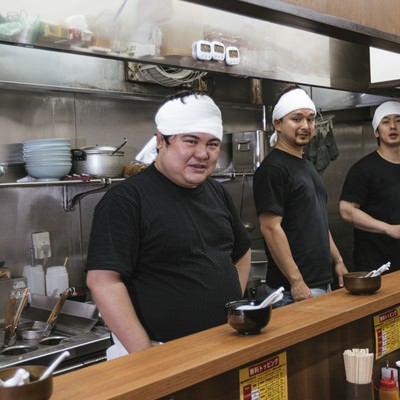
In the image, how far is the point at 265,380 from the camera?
1.49m

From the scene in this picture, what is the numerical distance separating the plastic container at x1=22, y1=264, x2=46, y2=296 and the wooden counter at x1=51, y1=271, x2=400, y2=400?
1972mm

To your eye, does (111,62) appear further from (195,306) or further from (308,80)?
(195,306)

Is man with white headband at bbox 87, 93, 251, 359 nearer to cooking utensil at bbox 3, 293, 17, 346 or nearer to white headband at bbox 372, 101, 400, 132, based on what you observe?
cooking utensil at bbox 3, 293, 17, 346

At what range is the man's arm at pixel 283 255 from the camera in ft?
8.85

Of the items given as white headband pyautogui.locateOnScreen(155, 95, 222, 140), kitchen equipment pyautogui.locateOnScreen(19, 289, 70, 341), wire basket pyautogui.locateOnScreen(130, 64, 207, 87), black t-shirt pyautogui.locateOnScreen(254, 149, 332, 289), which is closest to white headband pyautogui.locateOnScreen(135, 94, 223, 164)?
white headband pyautogui.locateOnScreen(155, 95, 222, 140)

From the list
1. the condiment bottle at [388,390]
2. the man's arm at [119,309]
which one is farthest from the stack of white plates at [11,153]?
the condiment bottle at [388,390]

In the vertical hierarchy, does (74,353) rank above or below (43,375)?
below

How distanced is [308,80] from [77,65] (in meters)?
1.53

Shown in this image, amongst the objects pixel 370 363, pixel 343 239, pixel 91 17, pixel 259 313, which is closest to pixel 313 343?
pixel 370 363

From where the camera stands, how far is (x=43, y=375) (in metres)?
1.04

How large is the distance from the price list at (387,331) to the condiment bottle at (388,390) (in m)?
0.20

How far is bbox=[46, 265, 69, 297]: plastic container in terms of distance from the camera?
3400 mm

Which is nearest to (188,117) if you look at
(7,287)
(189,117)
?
(189,117)

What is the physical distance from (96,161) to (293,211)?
1.23 meters
